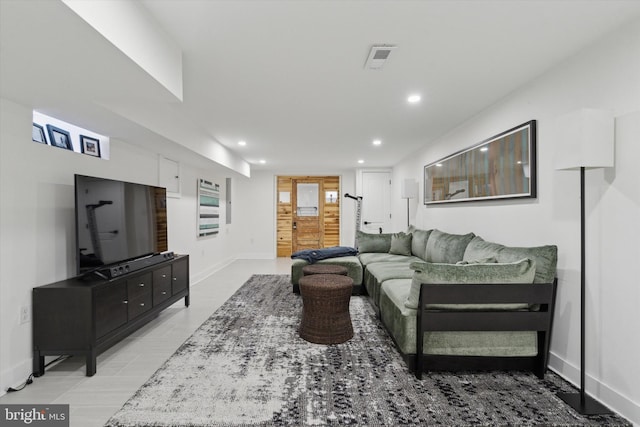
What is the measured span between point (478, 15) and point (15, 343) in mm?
3690

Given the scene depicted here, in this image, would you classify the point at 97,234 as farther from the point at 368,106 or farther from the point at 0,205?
the point at 368,106

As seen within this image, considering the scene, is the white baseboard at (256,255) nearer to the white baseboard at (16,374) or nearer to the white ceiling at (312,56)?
the white ceiling at (312,56)

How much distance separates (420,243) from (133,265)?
3678 mm

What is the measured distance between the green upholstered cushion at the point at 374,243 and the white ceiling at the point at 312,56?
234cm

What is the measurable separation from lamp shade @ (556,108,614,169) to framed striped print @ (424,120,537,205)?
2.42 ft

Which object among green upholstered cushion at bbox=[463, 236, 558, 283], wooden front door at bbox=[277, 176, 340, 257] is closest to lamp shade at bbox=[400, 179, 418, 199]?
green upholstered cushion at bbox=[463, 236, 558, 283]

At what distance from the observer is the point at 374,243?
5.29 metres

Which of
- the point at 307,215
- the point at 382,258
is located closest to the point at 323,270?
the point at 382,258

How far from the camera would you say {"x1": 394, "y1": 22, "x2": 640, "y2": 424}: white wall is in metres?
1.78

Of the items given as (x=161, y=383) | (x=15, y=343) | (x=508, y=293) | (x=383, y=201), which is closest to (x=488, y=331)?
(x=508, y=293)

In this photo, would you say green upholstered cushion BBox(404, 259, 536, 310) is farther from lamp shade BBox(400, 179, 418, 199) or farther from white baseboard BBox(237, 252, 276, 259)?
white baseboard BBox(237, 252, 276, 259)

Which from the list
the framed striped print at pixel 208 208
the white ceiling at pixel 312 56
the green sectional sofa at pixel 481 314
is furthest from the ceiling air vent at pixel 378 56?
the framed striped print at pixel 208 208

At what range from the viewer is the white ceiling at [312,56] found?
64.1 inches

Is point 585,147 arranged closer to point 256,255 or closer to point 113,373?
point 113,373
